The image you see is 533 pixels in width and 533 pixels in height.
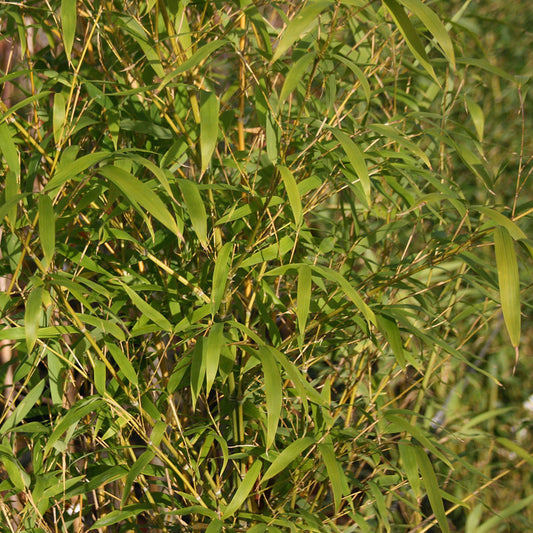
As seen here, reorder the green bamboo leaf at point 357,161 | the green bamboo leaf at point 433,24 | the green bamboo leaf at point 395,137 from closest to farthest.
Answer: the green bamboo leaf at point 433,24 → the green bamboo leaf at point 357,161 → the green bamboo leaf at point 395,137

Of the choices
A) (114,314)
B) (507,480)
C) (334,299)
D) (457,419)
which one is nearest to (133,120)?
(114,314)

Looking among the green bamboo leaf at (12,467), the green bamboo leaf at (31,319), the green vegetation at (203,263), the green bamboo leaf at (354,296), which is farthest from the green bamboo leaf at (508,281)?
the green bamboo leaf at (12,467)

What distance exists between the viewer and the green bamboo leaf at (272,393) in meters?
0.69

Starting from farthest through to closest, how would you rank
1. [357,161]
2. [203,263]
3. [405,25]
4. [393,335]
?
[203,263] < [393,335] < [357,161] < [405,25]

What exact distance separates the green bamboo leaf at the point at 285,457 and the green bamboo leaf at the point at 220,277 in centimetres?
20

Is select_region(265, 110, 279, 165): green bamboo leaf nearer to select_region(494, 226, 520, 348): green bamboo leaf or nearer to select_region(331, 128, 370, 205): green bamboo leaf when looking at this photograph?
select_region(331, 128, 370, 205): green bamboo leaf

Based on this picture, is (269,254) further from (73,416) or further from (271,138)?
(73,416)

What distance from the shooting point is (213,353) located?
2.32ft

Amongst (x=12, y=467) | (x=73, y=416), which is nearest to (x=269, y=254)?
(x=73, y=416)

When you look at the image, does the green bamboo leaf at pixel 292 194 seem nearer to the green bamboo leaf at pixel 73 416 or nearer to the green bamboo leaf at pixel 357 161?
the green bamboo leaf at pixel 357 161

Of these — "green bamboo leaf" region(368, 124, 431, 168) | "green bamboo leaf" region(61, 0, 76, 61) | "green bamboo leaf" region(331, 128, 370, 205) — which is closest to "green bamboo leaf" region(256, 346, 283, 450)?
"green bamboo leaf" region(331, 128, 370, 205)

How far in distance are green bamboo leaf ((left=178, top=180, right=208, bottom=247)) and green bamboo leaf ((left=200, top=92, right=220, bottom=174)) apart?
1.2 inches

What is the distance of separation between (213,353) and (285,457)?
0.20m

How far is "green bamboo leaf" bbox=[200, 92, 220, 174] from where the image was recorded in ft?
2.45
